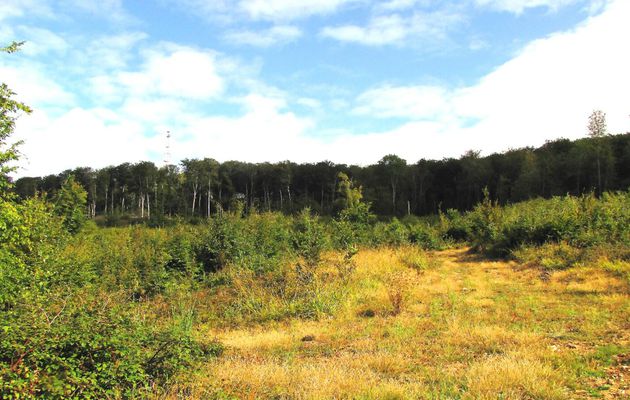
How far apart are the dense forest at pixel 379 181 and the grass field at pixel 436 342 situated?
2882 cm

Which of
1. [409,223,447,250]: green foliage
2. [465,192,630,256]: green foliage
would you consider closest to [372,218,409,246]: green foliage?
[409,223,447,250]: green foliage

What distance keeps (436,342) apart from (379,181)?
2471 inches

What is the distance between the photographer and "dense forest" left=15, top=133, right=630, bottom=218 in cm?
4194

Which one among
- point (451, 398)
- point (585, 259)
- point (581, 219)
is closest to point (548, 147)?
point (581, 219)

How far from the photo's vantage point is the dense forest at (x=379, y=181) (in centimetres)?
4194

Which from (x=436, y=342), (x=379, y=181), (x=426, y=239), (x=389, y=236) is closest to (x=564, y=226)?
(x=426, y=239)

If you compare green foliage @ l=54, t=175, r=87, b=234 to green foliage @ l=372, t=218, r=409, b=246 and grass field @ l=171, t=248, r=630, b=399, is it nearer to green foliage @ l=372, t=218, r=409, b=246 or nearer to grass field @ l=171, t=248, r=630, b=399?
grass field @ l=171, t=248, r=630, b=399

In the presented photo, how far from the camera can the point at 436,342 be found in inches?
257

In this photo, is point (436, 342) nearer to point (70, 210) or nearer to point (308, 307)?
point (308, 307)

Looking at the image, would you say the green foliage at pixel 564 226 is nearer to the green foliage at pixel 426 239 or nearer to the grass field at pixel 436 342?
the green foliage at pixel 426 239

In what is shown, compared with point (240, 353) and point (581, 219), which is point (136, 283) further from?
point (581, 219)

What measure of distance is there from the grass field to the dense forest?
2882 cm

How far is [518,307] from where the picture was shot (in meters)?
8.64

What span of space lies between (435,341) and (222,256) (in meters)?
9.52
